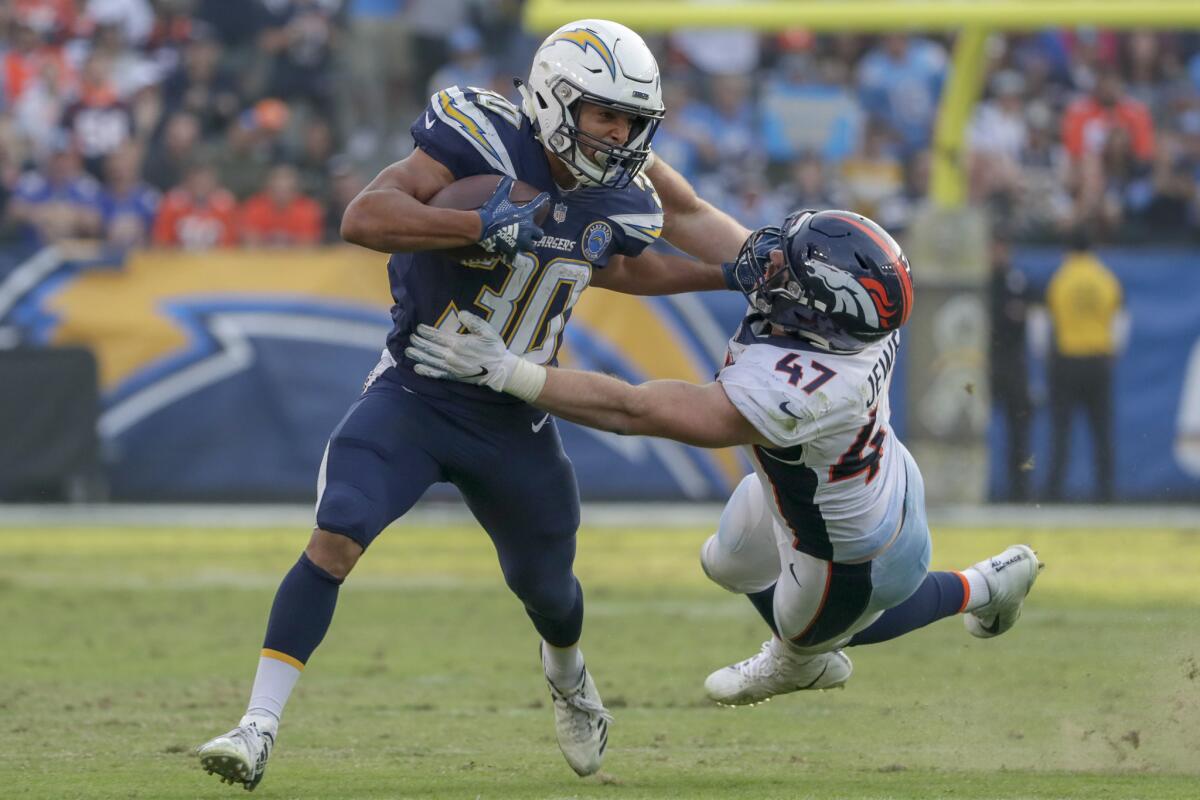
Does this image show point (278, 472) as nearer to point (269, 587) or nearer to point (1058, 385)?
point (269, 587)

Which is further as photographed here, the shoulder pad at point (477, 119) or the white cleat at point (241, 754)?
the shoulder pad at point (477, 119)

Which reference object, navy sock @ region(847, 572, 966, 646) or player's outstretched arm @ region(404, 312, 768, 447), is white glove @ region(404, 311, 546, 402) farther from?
navy sock @ region(847, 572, 966, 646)

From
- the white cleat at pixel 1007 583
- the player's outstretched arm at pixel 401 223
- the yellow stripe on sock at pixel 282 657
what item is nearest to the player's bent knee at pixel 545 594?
the yellow stripe on sock at pixel 282 657

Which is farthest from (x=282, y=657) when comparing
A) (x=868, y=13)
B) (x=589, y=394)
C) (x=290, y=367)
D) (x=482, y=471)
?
(x=290, y=367)

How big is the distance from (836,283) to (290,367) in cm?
861

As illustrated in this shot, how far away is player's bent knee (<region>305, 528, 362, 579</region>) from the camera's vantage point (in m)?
4.73

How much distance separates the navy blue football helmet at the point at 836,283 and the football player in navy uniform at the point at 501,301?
1.65 feet

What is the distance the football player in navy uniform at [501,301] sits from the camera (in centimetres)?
476

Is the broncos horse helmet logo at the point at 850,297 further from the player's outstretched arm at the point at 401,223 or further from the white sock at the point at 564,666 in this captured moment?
the white sock at the point at 564,666

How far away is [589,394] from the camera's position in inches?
189

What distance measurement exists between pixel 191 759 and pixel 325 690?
1.43m

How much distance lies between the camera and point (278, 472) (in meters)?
13.1

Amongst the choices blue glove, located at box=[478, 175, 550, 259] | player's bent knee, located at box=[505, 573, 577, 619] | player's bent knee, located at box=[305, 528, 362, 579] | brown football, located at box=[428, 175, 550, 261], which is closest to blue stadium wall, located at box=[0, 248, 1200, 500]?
player's bent knee, located at box=[505, 573, 577, 619]

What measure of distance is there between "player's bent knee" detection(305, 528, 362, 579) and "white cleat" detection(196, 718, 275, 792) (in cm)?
43
